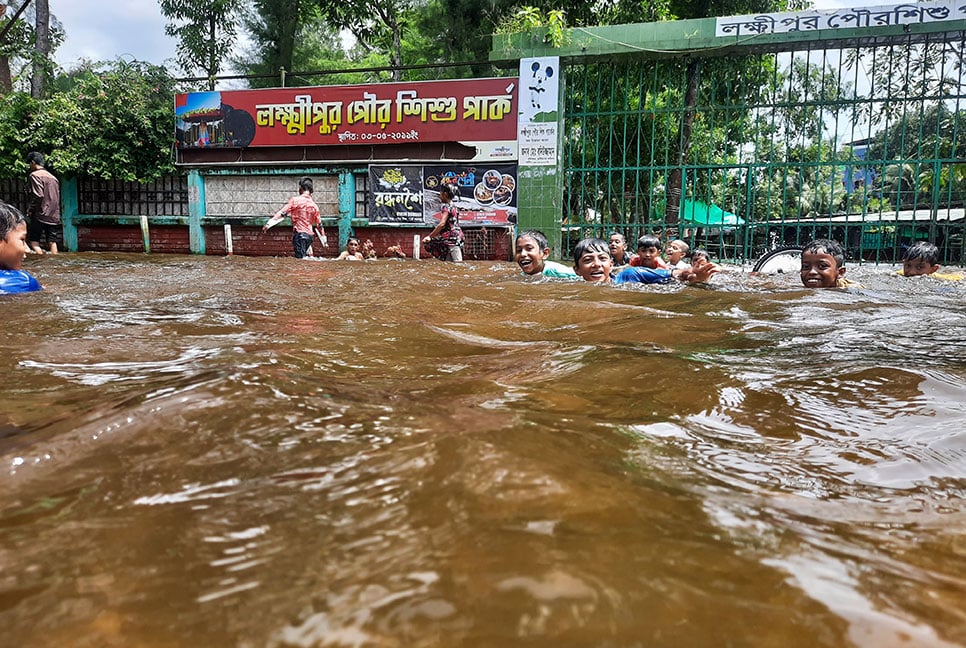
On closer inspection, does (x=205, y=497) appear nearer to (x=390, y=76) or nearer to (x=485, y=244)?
(x=485, y=244)

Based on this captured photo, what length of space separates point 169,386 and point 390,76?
1996 centimetres

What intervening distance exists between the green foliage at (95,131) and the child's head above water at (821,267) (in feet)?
37.5

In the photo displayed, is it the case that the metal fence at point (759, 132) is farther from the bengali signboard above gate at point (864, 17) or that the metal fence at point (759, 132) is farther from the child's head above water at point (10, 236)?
the child's head above water at point (10, 236)

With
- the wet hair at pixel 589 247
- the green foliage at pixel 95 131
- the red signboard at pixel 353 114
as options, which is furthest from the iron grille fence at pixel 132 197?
the wet hair at pixel 589 247

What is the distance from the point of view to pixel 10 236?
3629 mm

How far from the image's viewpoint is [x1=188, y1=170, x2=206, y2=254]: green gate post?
40.0 feet

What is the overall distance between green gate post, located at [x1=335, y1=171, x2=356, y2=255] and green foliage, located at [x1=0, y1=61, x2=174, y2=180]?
358 centimetres

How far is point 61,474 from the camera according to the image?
1.02 m

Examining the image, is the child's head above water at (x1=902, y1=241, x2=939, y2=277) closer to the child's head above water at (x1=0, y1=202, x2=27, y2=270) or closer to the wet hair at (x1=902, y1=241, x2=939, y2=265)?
the wet hair at (x1=902, y1=241, x2=939, y2=265)

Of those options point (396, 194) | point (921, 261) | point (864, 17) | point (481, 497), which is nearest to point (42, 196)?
point (396, 194)

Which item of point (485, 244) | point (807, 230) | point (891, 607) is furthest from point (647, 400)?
point (807, 230)

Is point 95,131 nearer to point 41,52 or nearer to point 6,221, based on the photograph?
point 41,52

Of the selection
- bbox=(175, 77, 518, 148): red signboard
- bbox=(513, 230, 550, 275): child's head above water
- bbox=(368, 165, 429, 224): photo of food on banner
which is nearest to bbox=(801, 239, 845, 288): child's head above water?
bbox=(513, 230, 550, 275): child's head above water

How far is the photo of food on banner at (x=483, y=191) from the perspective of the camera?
10492mm
